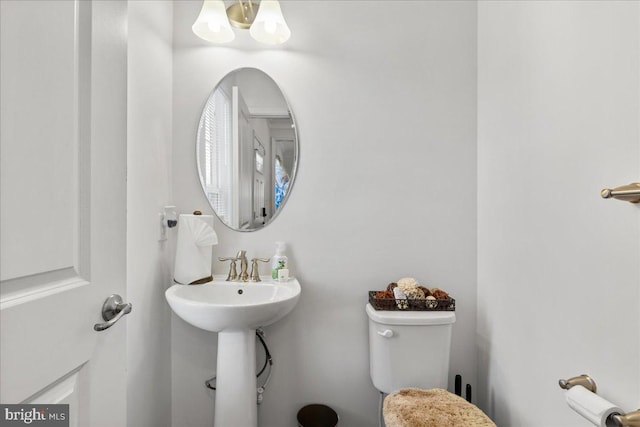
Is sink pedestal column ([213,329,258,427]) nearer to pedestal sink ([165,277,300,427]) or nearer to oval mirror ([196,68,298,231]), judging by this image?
pedestal sink ([165,277,300,427])

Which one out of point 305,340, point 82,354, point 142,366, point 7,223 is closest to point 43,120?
point 7,223

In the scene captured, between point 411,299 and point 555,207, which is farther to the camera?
point 411,299

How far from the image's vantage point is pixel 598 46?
884 millimetres

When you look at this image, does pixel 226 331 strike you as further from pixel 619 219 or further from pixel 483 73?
pixel 483 73

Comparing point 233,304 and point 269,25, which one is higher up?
point 269,25

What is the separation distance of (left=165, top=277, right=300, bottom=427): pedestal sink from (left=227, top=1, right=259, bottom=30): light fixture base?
1251mm

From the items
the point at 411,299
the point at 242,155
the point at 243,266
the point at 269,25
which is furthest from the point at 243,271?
the point at 269,25

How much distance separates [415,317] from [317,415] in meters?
0.72

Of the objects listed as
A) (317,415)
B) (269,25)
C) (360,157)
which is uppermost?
(269,25)

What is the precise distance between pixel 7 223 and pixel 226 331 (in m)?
0.96
